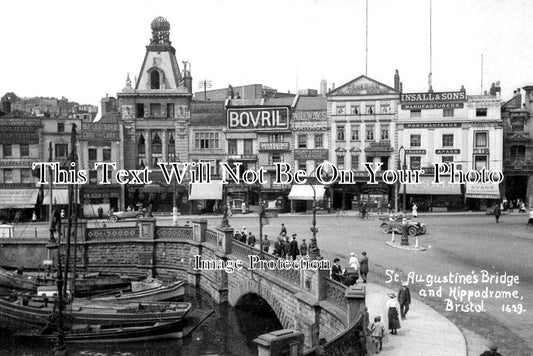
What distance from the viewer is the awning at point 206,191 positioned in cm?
5791

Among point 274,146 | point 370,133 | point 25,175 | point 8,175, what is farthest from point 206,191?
point 8,175

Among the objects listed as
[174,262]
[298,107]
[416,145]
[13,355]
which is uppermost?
[298,107]

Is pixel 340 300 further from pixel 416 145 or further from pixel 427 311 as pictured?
pixel 416 145

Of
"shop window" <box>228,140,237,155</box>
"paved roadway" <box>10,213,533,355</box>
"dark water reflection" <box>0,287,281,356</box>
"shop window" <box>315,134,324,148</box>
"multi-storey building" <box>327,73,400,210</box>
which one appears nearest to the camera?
"paved roadway" <box>10,213,533,355</box>

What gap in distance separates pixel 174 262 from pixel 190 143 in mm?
23043

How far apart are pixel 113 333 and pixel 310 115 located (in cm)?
3658

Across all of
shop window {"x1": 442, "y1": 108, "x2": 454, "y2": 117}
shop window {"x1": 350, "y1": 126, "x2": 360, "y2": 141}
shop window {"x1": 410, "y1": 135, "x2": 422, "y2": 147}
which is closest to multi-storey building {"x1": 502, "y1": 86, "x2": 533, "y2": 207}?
shop window {"x1": 442, "y1": 108, "x2": 454, "y2": 117}

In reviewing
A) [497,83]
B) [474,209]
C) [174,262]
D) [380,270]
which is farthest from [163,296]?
[497,83]

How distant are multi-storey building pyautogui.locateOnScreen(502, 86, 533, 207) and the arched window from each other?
34.5 meters

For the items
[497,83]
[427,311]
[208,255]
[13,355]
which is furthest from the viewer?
[497,83]

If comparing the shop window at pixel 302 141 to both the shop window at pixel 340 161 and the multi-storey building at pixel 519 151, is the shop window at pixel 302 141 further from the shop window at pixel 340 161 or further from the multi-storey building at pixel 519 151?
the multi-storey building at pixel 519 151

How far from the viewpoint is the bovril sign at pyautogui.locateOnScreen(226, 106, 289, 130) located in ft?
195

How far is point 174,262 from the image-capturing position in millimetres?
39469

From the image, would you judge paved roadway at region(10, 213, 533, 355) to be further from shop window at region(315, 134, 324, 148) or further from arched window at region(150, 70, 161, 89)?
arched window at region(150, 70, 161, 89)
